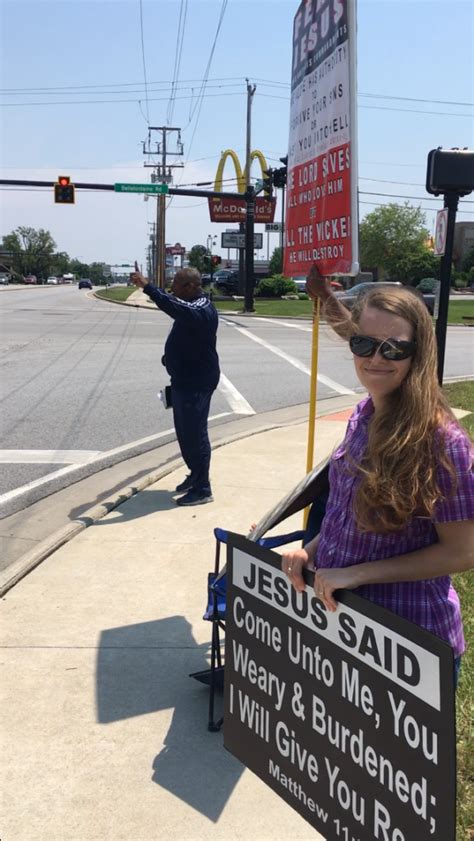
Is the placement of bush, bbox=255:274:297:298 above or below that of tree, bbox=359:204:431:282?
below

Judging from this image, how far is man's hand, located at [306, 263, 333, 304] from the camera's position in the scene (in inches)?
130

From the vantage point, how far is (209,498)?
6.12 metres

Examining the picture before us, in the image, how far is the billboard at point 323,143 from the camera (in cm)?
350

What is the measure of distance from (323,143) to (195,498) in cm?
310

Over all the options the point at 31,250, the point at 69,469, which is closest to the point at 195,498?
the point at 69,469

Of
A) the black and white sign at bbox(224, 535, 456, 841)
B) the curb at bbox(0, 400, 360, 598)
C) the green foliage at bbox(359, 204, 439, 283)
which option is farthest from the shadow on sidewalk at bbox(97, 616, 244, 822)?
the green foliage at bbox(359, 204, 439, 283)

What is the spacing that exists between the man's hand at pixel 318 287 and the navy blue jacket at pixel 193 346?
6.54 ft

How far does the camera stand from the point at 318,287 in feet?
11.2

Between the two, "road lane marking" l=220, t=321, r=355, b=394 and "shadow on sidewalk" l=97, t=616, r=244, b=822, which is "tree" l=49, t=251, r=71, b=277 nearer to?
"road lane marking" l=220, t=321, r=355, b=394

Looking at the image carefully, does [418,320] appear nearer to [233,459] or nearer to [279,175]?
[233,459]

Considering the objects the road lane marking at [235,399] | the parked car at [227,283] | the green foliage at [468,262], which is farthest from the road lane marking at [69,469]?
the green foliage at [468,262]

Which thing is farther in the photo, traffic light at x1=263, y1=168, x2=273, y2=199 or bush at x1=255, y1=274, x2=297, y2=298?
bush at x1=255, y1=274, x2=297, y2=298

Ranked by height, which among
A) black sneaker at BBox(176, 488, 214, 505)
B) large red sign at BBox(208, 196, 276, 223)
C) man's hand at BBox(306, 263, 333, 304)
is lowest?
black sneaker at BBox(176, 488, 214, 505)

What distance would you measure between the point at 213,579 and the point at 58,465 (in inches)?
168
